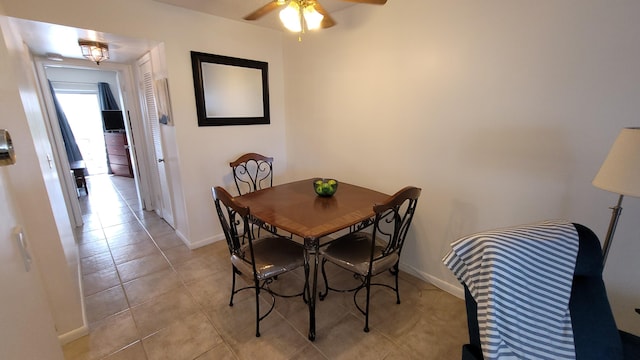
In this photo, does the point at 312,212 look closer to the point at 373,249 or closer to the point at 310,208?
the point at 310,208

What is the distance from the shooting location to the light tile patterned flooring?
1.65 m

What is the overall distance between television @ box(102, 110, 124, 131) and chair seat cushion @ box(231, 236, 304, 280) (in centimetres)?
570

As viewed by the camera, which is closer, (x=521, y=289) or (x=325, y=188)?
(x=521, y=289)

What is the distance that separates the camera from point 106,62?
3045mm

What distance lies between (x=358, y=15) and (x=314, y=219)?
1.85 metres

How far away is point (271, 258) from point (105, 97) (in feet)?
21.3

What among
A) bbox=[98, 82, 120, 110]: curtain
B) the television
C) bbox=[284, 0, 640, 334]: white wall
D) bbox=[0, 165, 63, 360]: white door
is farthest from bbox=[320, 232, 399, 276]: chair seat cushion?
bbox=[98, 82, 120, 110]: curtain

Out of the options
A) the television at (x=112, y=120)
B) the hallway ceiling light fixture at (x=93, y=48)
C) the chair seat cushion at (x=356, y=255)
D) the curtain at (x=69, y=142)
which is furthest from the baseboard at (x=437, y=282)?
the curtain at (x=69, y=142)

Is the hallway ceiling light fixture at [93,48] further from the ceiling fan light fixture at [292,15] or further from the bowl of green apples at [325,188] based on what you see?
the bowl of green apples at [325,188]

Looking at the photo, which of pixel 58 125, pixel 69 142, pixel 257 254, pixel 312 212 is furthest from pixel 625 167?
pixel 69 142

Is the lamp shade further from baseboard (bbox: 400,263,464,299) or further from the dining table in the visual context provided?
baseboard (bbox: 400,263,464,299)

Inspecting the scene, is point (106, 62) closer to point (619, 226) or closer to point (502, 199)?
point (502, 199)

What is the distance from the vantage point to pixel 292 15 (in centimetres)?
152

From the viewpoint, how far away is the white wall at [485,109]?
1385mm
